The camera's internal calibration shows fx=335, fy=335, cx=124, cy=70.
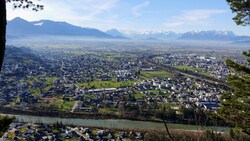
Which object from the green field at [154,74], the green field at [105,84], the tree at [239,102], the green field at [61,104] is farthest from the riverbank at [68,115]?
the green field at [154,74]

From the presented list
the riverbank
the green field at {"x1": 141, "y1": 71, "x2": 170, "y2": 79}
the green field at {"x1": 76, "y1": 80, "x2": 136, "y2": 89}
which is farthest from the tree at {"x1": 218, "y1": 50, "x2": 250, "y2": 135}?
the green field at {"x1": 141, "y1": 71, "x2": 170, "y2": 79}

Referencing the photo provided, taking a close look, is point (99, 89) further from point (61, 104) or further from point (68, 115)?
point (68, 115)

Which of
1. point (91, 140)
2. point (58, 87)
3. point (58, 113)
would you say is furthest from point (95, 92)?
point (91, 140)

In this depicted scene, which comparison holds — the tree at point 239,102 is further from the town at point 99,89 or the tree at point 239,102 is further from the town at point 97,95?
the town at point 99,89

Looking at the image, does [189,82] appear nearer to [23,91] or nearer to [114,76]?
[114,76]

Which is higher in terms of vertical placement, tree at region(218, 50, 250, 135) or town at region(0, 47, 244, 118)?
tree at region(218, 50, 250, 135)

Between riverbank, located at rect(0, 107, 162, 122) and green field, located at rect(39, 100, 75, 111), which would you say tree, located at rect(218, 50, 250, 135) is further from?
green field, located at rect(39, 100, 75, 111)

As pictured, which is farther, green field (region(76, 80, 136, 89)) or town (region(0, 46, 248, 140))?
green field (region(76, 80, 136, 89))

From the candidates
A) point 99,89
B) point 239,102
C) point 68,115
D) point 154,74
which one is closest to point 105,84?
point 99,89
